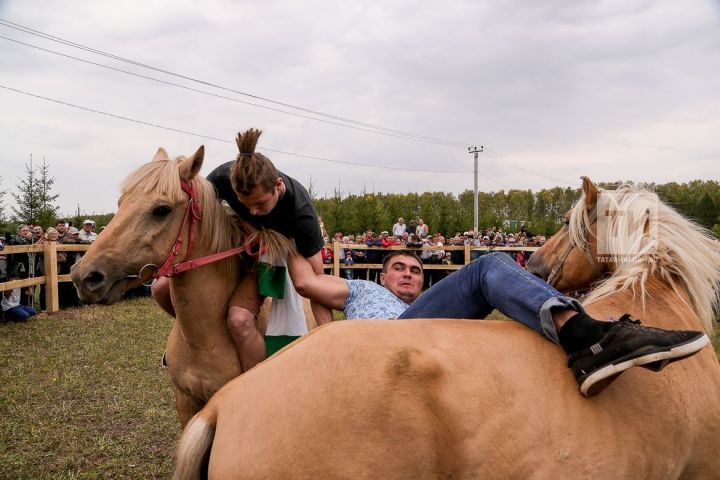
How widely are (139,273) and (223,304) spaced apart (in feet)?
1.77

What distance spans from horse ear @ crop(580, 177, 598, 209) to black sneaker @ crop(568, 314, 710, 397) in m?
1.07

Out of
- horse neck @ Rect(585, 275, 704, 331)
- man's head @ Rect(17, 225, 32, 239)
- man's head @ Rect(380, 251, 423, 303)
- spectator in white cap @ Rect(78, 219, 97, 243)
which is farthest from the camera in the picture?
spectator in white cap @ Rect(78, 219, 97, 243)

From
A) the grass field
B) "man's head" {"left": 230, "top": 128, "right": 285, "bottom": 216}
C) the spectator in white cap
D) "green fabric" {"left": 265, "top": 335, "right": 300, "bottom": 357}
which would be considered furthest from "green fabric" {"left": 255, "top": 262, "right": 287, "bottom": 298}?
the spectator in white cap

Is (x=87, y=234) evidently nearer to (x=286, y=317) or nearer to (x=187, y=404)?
(x=187, y=404)

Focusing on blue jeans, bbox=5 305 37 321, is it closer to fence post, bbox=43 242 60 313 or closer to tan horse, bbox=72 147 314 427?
fence post, bbox=43 242 60 313

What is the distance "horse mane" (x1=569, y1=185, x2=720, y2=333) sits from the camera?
235 cm

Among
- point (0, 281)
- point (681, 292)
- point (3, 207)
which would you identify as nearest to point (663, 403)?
point (681, 292)

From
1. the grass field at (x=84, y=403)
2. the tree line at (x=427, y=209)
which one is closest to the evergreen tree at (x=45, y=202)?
the tree line at (x=427, y=209)

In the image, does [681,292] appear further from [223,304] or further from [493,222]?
[493,222]

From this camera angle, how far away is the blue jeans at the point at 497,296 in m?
1.88

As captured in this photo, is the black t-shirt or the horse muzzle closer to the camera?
the horse muzzle

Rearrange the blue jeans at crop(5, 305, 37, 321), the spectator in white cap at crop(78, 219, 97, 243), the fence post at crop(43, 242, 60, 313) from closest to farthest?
the blue jeans at crop(5, 305, 37, 321) < the fence post at crop(43, 242, 60, 313) < the spectator in white cap at crop(78, 219, 97, 243)

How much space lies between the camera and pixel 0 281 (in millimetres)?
9875

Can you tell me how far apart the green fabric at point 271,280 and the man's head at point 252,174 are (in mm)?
423
